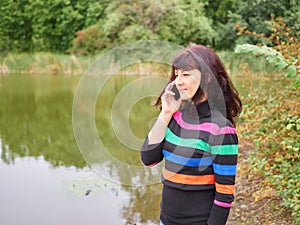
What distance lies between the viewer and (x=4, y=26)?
2166 centimetres

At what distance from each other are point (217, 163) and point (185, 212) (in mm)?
246

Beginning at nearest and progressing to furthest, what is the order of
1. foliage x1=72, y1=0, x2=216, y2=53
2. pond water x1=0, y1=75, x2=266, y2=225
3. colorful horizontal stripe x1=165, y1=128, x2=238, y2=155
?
colorful horizontal stripe x1=165, y1=128, x2=238, y2=155 → pond water x1=0, y1=75, x2=266, y2=225 → foliage x1=72, y1=0, x2=216, y2=53

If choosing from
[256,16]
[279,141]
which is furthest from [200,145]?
[256,16]

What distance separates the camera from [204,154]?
4.45 feet

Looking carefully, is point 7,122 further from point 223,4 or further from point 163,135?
point 223,4

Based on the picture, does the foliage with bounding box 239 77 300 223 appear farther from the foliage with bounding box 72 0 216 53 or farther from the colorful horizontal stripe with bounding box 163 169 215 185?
the foliage with bounding box 72 0 216 53

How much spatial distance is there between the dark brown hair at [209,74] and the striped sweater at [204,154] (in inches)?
1.6

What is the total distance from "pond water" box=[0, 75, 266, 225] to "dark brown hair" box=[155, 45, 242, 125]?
1284 millimetres

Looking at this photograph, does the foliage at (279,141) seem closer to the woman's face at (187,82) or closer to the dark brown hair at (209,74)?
the dark brown hair at (209,74)

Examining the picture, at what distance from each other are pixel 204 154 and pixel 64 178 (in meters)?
3.23

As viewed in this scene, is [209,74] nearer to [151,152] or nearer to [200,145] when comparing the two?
[200,145]

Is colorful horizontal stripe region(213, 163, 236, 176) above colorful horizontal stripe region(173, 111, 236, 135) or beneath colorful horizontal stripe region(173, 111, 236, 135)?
beneath

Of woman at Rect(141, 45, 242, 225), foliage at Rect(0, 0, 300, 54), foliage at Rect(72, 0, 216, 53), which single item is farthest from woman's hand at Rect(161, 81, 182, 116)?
foliage at Rect(72, 0, 216, 53)

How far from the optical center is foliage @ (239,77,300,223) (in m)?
2.71
